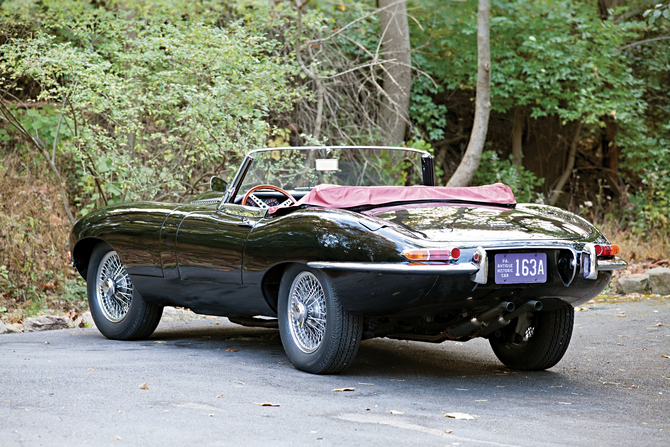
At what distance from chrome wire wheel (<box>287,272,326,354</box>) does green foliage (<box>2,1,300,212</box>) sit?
521cm

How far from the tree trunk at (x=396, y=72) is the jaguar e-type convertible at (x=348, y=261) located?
8357mm

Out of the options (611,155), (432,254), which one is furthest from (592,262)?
(611,155)

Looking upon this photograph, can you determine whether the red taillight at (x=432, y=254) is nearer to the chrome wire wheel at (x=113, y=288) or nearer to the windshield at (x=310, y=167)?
the windshield at (x=310, y=167)

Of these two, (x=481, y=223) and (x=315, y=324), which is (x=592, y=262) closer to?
(x=481, y=223)

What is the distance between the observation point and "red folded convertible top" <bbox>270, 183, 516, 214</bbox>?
4992mm

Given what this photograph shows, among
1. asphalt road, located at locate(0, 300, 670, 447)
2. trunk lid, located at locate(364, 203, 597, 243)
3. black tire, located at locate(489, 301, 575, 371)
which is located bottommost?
asphalt road, located at locate(0, 300, 670, 447)

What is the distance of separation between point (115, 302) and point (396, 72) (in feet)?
32.5

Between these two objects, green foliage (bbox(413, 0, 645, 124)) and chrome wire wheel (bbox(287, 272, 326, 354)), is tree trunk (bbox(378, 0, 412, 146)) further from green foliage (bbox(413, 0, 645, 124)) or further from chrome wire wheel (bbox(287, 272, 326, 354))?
chrome wire wheel (bbox(287, 272, 326, 354))

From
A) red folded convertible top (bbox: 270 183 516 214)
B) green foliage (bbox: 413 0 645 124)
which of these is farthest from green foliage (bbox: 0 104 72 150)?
green foliage (bbox: 413 0 645 124)

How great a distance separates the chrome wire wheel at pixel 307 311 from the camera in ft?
15.9

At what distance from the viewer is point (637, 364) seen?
5586mm

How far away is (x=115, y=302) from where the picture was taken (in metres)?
6.42

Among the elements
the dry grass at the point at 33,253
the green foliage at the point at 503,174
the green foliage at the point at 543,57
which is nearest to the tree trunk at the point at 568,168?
the green foliage at the point at 503,174

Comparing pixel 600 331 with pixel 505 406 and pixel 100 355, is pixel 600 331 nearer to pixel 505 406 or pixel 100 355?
pixel 505 406
